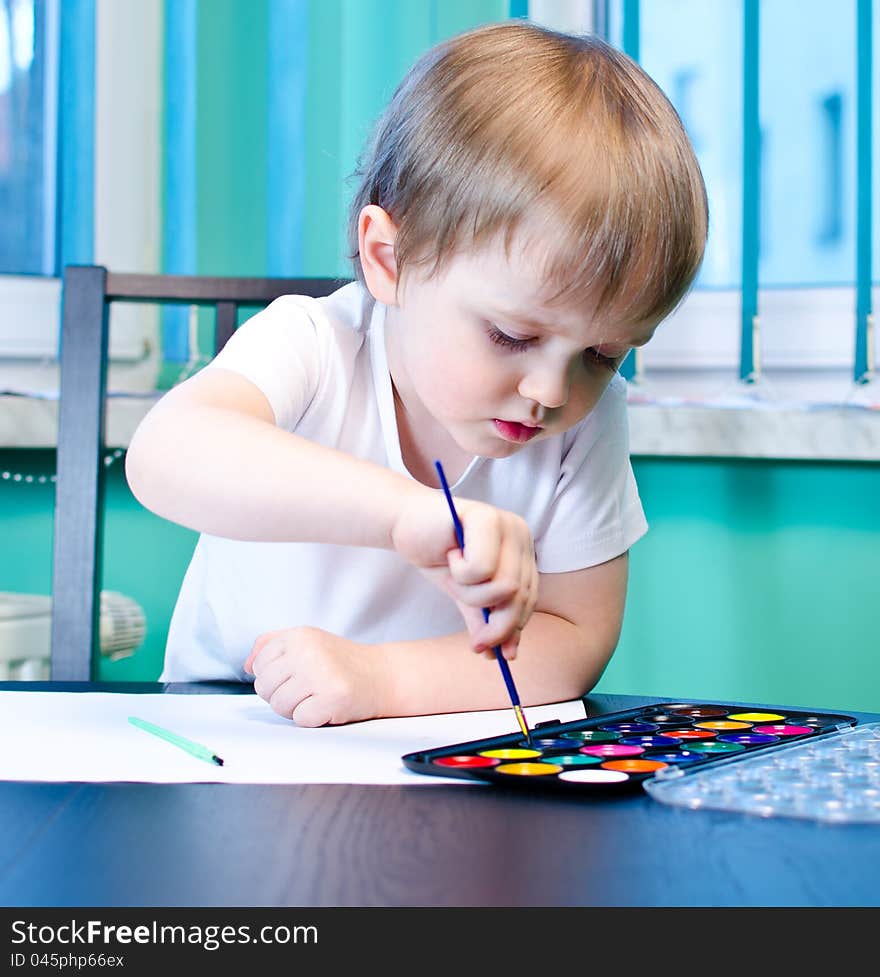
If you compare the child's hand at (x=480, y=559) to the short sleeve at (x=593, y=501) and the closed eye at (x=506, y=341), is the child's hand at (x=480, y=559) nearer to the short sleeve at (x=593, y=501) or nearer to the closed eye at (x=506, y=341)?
the closed eye at (x=506, y=341)

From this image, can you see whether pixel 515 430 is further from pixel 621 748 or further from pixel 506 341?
pixel 621 748

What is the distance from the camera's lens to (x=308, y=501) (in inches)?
22.9

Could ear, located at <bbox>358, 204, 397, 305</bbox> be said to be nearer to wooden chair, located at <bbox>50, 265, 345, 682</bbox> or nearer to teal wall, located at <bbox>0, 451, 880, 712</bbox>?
wooden chair, located at <bbox>50, 265, 345, 682</bbox>

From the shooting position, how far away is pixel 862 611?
4.19 feet

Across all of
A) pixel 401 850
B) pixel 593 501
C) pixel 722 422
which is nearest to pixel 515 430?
pixel 593 501

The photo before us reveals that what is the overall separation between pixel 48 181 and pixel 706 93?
736 millimetres

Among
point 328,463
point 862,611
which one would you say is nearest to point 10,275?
point 328,463

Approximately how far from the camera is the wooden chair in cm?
94

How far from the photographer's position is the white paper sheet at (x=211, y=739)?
49cm

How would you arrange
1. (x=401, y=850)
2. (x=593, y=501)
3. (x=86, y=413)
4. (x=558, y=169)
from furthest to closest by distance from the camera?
(x=86, y=413), (x=593, y=501), (x=558, y=169), (x=401, y=850)

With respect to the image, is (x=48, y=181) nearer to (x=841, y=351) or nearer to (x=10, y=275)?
A: (x=10, y=275)

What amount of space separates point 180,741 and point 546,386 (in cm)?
27

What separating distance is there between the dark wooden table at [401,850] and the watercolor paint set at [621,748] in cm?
1

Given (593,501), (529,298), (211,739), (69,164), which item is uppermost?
(69,164)
